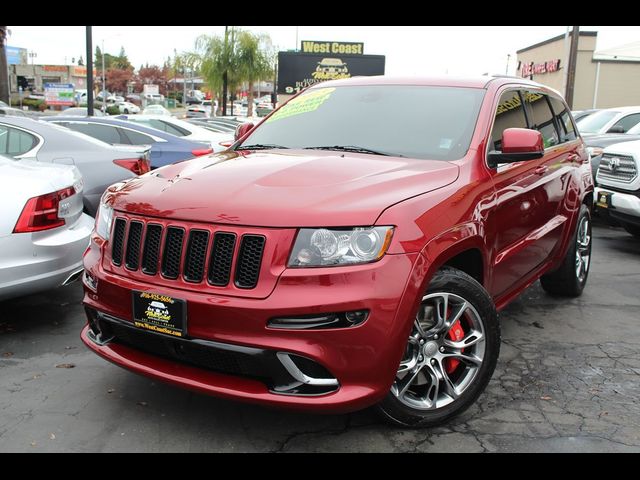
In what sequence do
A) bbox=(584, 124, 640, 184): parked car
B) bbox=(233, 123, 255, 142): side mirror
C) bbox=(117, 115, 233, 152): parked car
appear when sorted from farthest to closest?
bbox=(117, 115, 233, 152): parked car
bbox=(584, 124, 640, 184): parked car
bbox=(233, 123, 255, 142): side mirror

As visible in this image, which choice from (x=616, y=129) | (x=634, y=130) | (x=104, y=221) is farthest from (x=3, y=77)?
(x=104, y=221)

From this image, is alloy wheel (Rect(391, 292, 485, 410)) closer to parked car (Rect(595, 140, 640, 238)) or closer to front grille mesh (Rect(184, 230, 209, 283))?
front grille mesh (Rect(184, 230, 209, 283))

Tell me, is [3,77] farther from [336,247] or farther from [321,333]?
[321,333]

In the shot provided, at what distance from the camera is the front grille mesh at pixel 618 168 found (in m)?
7.32

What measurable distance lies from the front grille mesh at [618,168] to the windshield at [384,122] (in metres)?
4.14

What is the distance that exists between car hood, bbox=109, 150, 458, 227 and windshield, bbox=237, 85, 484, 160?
0.27 meters

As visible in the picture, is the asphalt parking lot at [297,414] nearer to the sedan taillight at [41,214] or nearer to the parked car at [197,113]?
the sedan taillight at [41,214]

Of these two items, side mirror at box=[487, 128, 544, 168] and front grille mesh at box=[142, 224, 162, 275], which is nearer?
front grille mesh at box=[142, 224, 162, 275]

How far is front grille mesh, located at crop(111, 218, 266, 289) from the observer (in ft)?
9.02

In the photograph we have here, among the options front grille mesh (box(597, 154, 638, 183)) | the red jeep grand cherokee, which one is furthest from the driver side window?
front grille mesh (box(597, 154, 638, 183))

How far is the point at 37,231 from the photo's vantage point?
430cm

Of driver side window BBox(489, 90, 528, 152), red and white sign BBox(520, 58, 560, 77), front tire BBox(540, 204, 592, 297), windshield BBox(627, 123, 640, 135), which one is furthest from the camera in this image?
red and white sign BBox(520, 58, 560, 77)

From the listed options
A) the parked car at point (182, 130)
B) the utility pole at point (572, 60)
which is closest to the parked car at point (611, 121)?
the parked car at point (182, 130)
